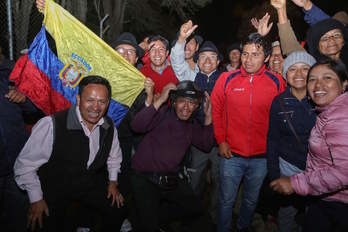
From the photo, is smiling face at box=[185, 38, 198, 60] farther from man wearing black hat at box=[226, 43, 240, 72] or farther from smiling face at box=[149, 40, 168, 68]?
man wearing black hat at box=[226, 43, 240, 72]

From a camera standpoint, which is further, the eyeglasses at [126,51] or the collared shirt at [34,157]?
the eyeglasses at [126,51]

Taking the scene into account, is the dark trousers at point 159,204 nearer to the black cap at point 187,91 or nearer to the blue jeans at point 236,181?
the blue jeans at point 236,181

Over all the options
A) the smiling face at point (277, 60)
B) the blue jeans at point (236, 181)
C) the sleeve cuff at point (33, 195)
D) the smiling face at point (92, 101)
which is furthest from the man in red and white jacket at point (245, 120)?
the sleeve cuff at point (33, 195)

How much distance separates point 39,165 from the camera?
2.99m

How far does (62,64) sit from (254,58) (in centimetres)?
264

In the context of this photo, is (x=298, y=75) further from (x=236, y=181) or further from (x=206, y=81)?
(x=236, y=181)

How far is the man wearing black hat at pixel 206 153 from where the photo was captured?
4.33m

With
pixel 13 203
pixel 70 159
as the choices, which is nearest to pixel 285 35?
pixel 70 159

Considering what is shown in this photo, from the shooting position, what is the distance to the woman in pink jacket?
2.20m

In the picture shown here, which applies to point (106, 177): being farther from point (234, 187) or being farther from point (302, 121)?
point (302, 121)

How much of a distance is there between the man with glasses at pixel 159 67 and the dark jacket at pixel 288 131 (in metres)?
1.81

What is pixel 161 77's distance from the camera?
4.45 metres

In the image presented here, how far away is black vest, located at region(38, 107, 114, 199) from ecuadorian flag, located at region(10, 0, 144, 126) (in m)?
0.62

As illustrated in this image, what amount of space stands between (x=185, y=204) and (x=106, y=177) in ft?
3.86
